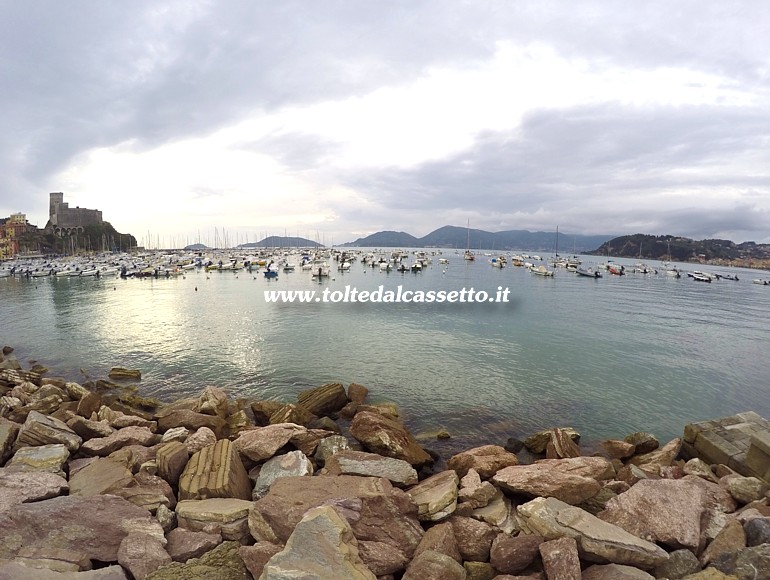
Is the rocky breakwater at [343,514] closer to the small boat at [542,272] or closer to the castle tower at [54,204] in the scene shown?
the small boat at [542,272]

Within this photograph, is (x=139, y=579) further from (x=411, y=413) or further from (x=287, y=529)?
(x=411, y=413)

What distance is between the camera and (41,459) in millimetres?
8141

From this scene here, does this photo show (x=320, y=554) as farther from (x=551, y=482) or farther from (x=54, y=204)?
(x=54, y=204)

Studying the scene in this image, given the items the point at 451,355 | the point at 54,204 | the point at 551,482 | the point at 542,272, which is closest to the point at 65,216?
the point at 54,204

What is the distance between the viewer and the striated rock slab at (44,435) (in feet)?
29.2

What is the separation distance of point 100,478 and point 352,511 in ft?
18.1

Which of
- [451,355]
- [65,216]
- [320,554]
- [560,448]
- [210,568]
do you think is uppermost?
[65,216]

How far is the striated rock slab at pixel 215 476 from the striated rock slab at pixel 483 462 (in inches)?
193

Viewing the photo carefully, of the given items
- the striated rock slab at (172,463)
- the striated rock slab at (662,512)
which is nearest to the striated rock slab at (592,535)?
the striated rock slab at (662,512)

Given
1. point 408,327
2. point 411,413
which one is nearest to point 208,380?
point 411,413

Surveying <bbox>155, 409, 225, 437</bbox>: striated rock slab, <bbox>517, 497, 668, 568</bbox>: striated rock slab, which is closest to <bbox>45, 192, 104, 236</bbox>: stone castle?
<bbox>155, 409, 225, 437</bbox>: striated rock slab

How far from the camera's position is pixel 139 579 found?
5035mm

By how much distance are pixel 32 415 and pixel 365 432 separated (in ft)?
27.6

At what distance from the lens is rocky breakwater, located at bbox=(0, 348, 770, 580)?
5.07 metres
